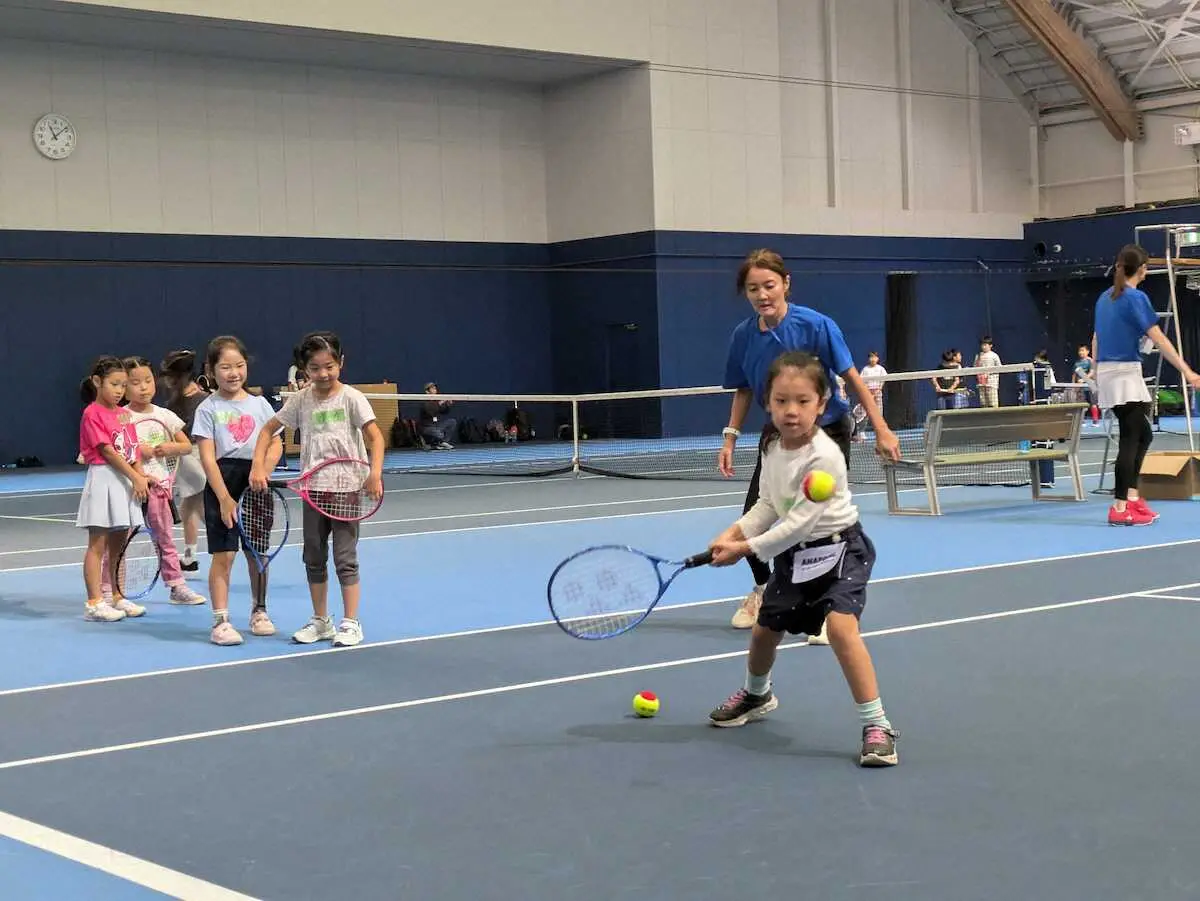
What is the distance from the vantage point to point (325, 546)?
668 cm

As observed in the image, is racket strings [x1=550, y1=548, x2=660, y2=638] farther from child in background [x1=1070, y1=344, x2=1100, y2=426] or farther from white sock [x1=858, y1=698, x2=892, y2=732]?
child in background [x1=1070, y1=344, x2=1100, y2=426]

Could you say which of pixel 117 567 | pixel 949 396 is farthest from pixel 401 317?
pixel 117 567

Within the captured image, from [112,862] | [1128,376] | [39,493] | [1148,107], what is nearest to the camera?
[112,862]

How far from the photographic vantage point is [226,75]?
25.1 m

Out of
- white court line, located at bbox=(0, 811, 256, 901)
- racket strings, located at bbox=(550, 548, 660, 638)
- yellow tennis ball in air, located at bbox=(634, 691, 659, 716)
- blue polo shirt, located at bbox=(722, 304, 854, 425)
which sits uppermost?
blue polo shirt, located at bbox=(722, 304, 854, 425)

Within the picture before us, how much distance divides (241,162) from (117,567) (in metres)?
18.6

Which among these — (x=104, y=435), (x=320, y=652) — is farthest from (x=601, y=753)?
(x=104, y=435)

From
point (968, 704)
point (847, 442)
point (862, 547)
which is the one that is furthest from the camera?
point (847, 442)

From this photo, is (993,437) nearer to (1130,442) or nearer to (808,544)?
(1130,442)

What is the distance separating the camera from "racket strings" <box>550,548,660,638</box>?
15.8 ft

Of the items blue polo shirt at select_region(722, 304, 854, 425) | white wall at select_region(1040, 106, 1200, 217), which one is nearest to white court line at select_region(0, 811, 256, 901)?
blue polo shirt at select_region(722, 304, 854, 425)

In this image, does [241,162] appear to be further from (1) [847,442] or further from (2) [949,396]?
(1) [847,442]

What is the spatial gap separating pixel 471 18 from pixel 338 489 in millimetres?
19387

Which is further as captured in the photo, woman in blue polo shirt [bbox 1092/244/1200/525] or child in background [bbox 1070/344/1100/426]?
child in background [bbox 1070/344/1100/426]
